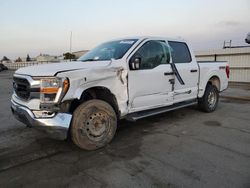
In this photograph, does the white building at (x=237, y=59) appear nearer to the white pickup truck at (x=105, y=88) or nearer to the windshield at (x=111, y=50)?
the white pickup truck at (x=105, y=88)

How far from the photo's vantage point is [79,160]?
12.6 feet

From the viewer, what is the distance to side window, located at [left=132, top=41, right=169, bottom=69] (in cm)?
499

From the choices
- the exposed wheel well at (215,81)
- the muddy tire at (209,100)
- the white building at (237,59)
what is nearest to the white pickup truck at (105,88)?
the muddy tire at (209,100)

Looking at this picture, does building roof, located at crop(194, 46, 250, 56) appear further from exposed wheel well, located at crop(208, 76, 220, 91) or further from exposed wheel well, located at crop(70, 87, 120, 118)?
exposed wheel well, located at crop(70, 87, 120, 118)

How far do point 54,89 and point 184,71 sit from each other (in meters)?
3.44

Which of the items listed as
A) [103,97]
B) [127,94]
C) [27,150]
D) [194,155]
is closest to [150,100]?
[127,94]

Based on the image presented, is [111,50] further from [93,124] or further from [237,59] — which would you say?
[237,59]

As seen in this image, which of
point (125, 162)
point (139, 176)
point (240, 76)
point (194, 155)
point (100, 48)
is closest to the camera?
point (139, 176)

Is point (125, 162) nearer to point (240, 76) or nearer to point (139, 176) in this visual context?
point (139, 176)

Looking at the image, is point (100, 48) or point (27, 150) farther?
point (100, 48)

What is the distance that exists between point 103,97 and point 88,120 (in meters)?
0.64

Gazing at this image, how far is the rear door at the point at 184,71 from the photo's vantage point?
5.81 meters

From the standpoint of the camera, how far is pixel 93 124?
423 cm

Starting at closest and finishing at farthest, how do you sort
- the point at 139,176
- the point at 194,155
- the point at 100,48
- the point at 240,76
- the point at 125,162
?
the point at 139,176 → the point at 125,162 → the point at 194,155 → the point at 100,48 → the point at 240,76
